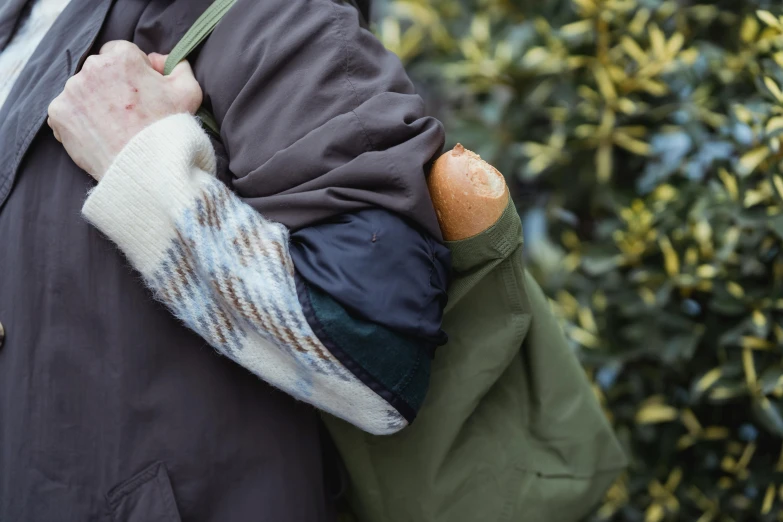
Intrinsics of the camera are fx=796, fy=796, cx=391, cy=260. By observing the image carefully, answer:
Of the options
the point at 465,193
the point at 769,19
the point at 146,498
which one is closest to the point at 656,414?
the point at 769,19

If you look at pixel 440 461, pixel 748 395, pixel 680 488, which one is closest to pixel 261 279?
pixel 440 461

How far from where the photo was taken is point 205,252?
1.03 m

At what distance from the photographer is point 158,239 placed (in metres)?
1.05

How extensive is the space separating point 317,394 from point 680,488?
1335 millimetres

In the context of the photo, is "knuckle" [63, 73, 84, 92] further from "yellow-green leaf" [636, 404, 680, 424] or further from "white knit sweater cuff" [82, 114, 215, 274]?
"yellow-green leaf" [636, 404, 680, 424]

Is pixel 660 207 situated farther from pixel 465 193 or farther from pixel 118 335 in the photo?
pixel 118 335

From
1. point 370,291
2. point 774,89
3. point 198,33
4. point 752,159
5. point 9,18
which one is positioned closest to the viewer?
point 370,291

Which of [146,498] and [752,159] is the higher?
[146,498]

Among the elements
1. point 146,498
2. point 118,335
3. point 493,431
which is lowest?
point 493,431

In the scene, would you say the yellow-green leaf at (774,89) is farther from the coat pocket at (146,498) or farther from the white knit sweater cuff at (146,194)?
the coat pocket at (146,498)

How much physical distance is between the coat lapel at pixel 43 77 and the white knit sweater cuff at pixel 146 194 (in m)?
0.18

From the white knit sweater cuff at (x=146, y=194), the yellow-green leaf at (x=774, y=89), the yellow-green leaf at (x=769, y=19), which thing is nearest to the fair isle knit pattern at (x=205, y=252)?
the white knit sweater cuff at (x=146, y=194)

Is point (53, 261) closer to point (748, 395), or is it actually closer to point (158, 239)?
point (158, 239)

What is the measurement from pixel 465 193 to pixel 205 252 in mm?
364
